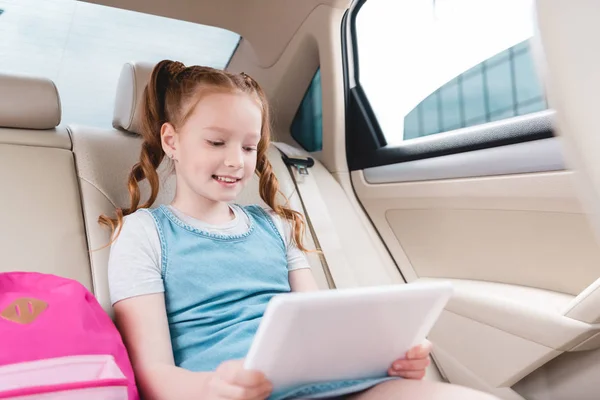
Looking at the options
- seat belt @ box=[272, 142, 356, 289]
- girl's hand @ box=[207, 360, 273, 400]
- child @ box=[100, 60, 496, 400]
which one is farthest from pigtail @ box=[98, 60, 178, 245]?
girl's hand @ box=[207, 360, 273, 400]

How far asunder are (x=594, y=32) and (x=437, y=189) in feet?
3.43

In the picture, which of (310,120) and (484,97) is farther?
(310,120)

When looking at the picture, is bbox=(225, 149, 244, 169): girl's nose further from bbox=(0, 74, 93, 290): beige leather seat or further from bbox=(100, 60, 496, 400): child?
bbox=(0, 74, 93, 290): beige leather seat

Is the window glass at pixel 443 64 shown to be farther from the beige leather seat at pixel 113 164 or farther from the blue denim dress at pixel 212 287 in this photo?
the blue denim dress at pixel 212 287

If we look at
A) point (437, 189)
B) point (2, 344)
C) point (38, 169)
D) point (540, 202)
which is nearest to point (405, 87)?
point (437, 189)

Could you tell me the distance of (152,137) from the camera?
4.47 feet

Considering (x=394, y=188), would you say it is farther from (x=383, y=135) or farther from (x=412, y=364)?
(x=412, y=364)

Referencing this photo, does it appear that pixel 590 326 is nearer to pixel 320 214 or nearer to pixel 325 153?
pixel 320 214

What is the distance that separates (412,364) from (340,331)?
0.20 metres

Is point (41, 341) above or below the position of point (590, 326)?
below

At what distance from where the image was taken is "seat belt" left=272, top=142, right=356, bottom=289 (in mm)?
1593

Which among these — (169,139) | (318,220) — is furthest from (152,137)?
(318,220)

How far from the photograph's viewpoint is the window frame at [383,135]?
4.29 ft

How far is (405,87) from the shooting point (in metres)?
1.89
